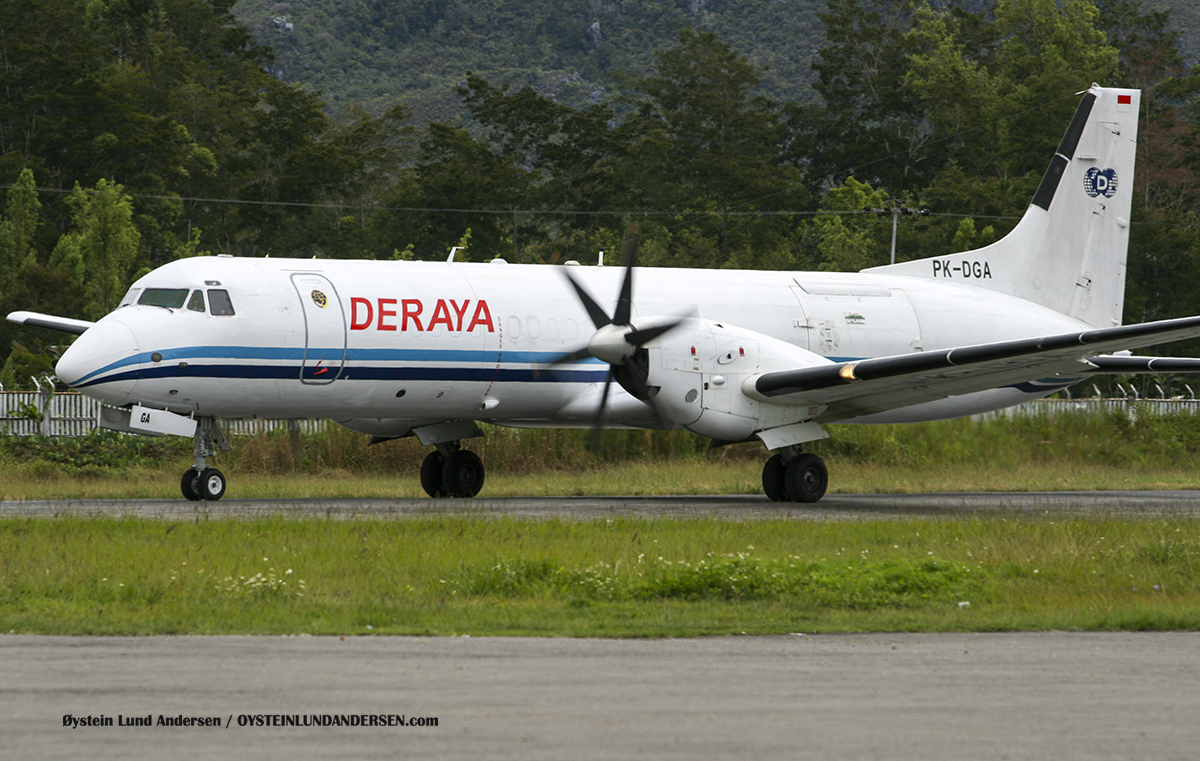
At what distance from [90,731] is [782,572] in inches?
Answer: 258

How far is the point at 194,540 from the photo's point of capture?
44.2 feet

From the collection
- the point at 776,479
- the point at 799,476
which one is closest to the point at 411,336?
the point at 776,479

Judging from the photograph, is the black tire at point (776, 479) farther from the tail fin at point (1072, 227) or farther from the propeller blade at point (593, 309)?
the tail fin at point (1072, 227)

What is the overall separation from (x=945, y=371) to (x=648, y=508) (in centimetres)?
467

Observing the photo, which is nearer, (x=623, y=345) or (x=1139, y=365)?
(x=623, y=345)

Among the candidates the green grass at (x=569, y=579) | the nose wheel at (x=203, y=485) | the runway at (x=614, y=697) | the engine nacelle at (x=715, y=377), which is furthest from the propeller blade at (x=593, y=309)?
the runway at (x=614, y=697)

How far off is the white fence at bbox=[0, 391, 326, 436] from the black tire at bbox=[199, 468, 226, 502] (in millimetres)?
10972

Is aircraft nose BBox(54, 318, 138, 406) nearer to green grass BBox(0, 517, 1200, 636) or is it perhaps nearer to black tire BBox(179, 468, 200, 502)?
black tire BBox(179, 468, 200, 502)

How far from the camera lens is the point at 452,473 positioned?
21344mm

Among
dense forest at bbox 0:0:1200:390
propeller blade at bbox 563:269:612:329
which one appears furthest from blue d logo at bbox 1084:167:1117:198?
dense forest at bbox 0:0:1200:390

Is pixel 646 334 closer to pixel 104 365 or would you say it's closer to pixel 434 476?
pixel 434 476

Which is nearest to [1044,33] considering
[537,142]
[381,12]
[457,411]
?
[537,142]

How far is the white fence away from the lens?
1179 inches

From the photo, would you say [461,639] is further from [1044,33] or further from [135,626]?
[1044,33]
